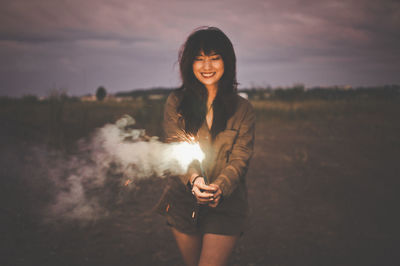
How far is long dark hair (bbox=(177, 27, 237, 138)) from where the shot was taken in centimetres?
233

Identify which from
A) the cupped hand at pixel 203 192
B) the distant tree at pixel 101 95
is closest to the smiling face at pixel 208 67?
the cupped hand at pixel 203 192

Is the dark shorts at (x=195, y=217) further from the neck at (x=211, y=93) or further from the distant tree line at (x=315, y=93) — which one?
the distant tree line at (x=315, y=93)

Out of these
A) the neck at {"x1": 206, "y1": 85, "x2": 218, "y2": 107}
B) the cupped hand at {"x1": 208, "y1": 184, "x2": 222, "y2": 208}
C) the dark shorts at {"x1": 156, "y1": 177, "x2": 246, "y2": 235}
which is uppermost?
the neck at {"x1": 206, "y1": 85, "x2": 218, "y2": 107}

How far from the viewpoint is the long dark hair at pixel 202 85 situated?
2328mm

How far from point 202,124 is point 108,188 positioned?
496 centimetres

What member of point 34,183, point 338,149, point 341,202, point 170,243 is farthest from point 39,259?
point 338,149

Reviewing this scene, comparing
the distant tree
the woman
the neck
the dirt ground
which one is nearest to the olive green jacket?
the woman

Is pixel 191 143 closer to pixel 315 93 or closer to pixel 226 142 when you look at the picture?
pixel 226 142

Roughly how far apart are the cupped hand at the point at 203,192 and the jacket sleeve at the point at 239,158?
3.6 inches

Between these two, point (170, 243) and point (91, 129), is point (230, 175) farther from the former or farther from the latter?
point (91, 129)

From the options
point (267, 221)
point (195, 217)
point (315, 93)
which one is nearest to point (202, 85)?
point (195, 217)

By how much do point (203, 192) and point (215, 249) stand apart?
513mm

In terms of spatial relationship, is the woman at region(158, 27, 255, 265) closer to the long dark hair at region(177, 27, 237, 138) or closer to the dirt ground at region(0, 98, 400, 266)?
the long dark hair at region(177, 27, 237, 138)

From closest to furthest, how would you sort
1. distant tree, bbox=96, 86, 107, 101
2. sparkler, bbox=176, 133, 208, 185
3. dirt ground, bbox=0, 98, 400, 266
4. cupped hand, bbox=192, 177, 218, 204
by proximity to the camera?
cupped hand, bbox=192, 177, 218, 204 < sparkler, bbox=176, 133, 208, 185 < dirt ground, bbox=0, 98, 400, 266 < distant tree, bbox=96, 86, 107, 101
